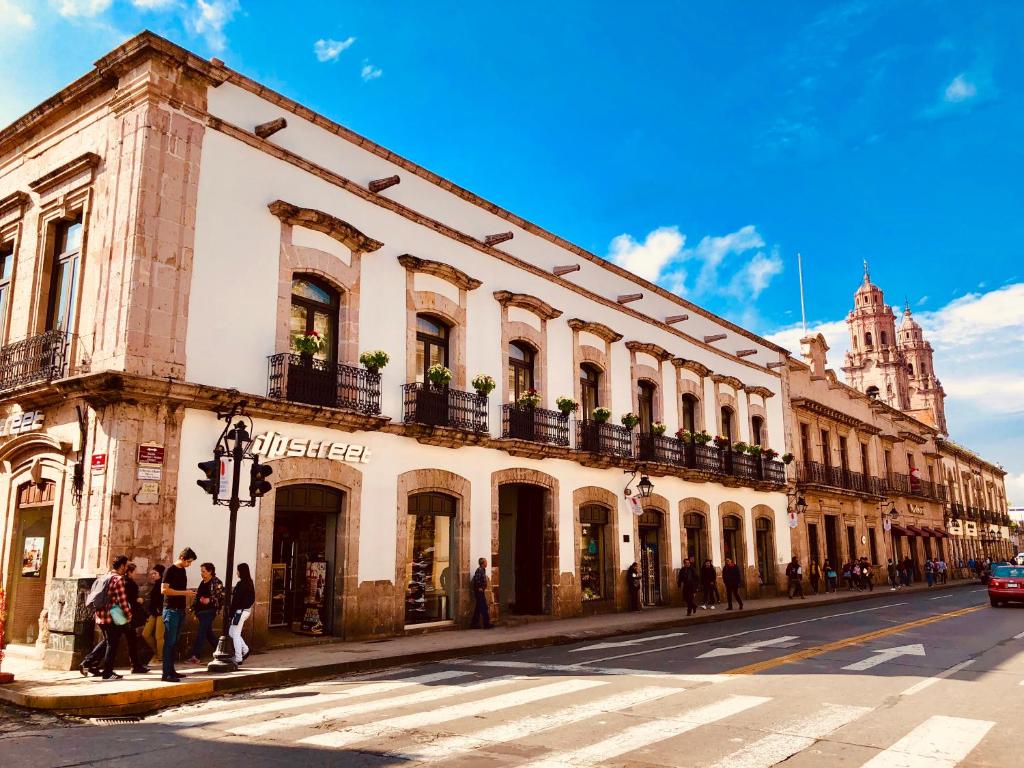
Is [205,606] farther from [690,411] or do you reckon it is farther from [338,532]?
[690,411]

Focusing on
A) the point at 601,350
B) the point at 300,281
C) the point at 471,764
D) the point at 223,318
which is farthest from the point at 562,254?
the point at 471,764

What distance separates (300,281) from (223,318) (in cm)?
222

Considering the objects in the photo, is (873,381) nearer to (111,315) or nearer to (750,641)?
(750,641)

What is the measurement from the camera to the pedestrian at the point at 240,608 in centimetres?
1176

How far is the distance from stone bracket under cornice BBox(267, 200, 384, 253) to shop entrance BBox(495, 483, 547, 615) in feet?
25.5

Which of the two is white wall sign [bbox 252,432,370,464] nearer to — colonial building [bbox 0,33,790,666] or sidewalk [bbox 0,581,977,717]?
colonial building [bbox 0,33,790,666]

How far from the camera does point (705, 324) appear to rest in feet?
101

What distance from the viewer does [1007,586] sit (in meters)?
24.9

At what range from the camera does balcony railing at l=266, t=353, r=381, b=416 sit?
A: 14.8 meters

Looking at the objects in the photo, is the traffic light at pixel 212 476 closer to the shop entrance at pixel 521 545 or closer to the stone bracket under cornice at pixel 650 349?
the shop entrance at pixel 521 545

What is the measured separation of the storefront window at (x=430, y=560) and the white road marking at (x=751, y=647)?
650 cm

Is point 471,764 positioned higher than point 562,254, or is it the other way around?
point 562,254

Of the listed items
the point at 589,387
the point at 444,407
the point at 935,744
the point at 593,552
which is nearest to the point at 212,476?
the point at 444,407

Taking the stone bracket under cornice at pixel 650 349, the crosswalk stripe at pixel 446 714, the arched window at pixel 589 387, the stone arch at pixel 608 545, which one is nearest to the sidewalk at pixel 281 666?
the stone arch at pixel 608 545
